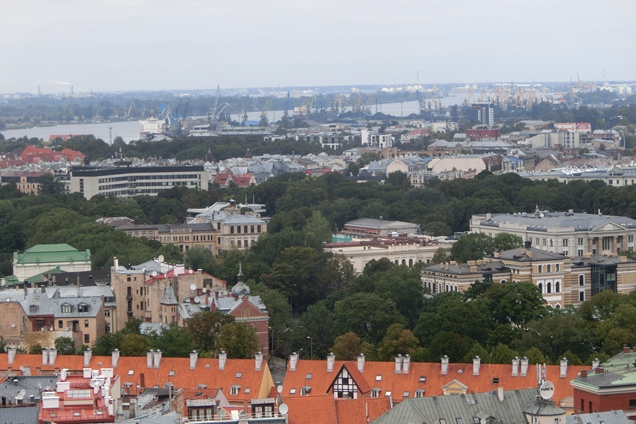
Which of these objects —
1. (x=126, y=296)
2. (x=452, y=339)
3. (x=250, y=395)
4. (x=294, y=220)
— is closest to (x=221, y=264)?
(x=126, y=296)

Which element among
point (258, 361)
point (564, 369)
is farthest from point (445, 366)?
point (258, 361)

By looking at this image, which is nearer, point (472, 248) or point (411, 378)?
point (411, 378)

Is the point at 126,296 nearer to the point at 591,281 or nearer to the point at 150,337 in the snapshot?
the point at 150,337

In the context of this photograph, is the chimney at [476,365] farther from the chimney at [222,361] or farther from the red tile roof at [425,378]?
the chimney at [222,361]

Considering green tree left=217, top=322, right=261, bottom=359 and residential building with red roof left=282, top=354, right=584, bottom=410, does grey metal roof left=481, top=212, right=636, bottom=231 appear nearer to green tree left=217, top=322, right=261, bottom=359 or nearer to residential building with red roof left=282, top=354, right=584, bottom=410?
green tree left=217, top=322, right=261, bottom=359

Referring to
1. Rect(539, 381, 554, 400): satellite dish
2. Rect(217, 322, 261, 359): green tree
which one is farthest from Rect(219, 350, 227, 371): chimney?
Rect(539, 381, 554, 400): satellite dish

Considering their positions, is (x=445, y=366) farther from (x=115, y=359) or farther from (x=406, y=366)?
(x=115, y=359)
